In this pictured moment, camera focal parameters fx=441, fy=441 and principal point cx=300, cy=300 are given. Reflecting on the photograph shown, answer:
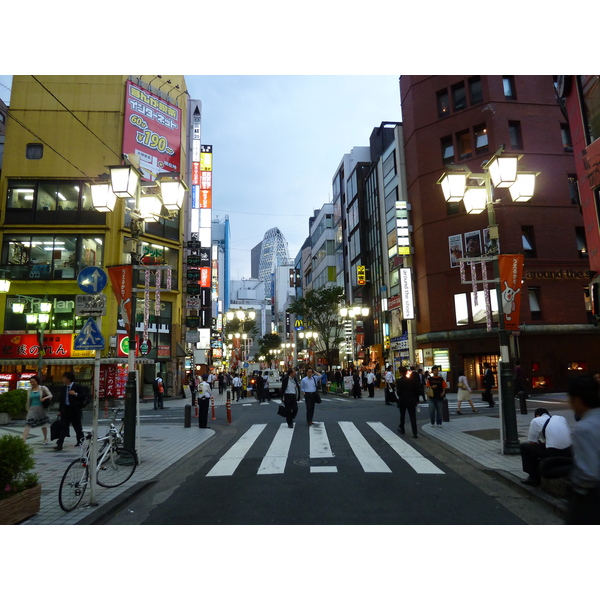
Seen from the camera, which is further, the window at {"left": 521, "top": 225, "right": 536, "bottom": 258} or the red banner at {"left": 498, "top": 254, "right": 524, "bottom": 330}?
the window at {"left": 521, "top": 225, "right": 536, "bottom": 258}

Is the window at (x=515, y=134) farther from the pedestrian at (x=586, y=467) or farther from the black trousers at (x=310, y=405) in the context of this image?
the pedestrian at (x=586, y=467)

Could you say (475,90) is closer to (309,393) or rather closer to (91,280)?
(309,393)

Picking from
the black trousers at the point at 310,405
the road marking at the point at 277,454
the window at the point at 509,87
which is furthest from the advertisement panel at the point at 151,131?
the window at the point at 509,87

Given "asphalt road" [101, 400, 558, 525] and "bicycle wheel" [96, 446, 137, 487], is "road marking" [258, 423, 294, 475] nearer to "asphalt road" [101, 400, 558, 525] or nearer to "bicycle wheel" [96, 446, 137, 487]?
"asphalt road" [101, 400, 558, 525]

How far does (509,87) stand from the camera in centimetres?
3294

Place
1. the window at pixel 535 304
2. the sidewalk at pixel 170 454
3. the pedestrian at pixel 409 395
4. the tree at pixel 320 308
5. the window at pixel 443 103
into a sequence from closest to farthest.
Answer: the sidewalk at pixel 170 454 → the pedestrian at pixel 409 395 → the window at pixel 535 304 → the window at pixel 443 103 → the tree at pixel 320 308

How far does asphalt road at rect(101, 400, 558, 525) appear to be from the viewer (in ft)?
19.8

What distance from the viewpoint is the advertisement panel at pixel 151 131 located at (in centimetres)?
3306

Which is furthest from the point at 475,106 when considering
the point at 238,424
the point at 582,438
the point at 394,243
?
the point at 582,438

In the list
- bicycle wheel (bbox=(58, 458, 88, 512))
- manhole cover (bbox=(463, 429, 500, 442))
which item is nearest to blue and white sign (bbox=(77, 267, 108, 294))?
bicycle wheel (bbox=(58, 458, 88, 512))

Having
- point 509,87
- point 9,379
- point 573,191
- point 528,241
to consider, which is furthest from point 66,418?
point 509,87

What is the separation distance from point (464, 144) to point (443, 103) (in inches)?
164

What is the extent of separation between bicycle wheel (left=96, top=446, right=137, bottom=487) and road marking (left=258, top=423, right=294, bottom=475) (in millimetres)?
2467

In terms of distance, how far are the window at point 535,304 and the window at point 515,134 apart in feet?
33.9
